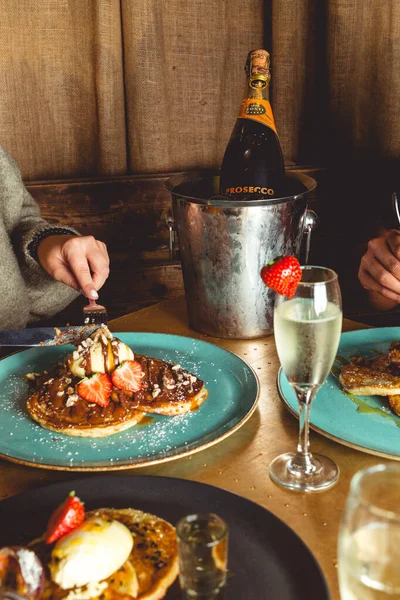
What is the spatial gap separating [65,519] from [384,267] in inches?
42.5

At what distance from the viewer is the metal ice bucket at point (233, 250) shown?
131 cm

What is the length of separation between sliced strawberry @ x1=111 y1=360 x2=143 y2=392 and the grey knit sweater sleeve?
712mm

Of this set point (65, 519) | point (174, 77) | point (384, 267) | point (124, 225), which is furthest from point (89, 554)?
point (174, 77)

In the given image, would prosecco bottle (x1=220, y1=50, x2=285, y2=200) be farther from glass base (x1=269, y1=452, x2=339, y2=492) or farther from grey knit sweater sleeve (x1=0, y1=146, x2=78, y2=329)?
glass base (x1=269, y1=452, x2=339, y2=492)

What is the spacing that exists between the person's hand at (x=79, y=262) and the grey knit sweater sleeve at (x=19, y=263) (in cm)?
14

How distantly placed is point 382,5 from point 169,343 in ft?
4.74

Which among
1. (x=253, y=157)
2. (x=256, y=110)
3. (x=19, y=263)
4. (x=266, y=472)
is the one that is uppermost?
(x=256, y=110)

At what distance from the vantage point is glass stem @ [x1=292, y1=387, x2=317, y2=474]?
90 centimetres

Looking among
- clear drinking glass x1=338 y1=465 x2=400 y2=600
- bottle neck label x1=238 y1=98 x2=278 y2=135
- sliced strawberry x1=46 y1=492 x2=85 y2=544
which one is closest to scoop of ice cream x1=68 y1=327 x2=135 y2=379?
sliced strawberry x1=46 y1=492 x2=85 y2=544

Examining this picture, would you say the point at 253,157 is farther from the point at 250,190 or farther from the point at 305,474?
the point at 305,474

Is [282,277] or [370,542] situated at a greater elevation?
[282,277]

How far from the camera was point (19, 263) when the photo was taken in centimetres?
182

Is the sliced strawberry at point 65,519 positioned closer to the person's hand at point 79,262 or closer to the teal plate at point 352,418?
the teal plate at point 352,418

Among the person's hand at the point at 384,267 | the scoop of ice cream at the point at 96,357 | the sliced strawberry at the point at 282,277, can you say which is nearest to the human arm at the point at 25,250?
the scoop of ice cream at the point at 96,357
